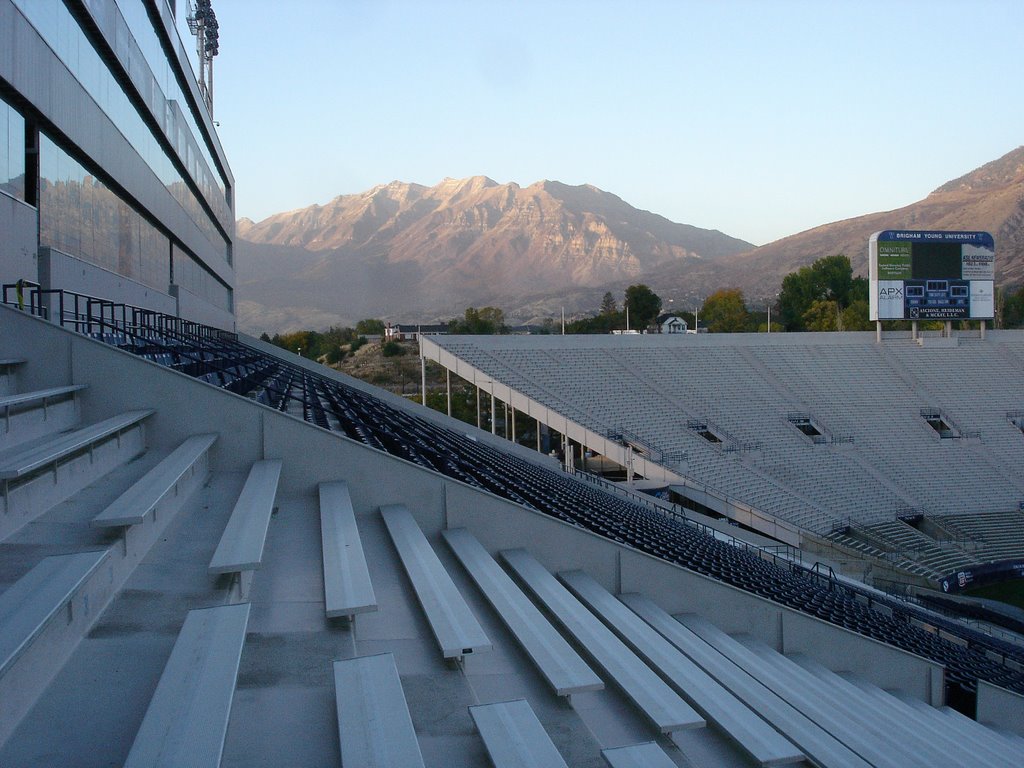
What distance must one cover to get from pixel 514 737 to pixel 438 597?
4.16ft

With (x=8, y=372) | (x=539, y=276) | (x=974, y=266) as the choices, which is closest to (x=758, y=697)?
(x=8, y=372)

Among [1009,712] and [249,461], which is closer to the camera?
[249,461]

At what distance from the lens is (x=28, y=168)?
7.37 meters

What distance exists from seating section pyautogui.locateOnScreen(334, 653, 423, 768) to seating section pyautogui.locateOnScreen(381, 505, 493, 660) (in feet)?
1.51

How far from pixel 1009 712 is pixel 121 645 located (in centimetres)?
709

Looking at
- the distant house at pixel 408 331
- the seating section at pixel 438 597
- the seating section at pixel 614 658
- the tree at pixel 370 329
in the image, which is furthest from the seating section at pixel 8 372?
the tree at pixel 370 329

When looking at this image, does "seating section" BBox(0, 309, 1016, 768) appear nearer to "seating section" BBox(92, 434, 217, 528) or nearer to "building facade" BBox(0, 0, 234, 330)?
"seating section" BBox(92, 434, 217, 528)

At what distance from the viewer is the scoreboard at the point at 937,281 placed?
Result: 28.1 meters

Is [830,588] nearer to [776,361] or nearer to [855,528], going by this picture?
[855,528]

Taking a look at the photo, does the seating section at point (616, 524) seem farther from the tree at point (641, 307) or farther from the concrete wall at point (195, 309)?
the tree at point (641, 307)

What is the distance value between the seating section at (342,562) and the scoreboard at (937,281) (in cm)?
2682

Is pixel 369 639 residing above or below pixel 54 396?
below

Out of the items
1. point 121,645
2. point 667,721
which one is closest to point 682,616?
point 667,721

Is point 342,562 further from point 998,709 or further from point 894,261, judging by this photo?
point 894,261
